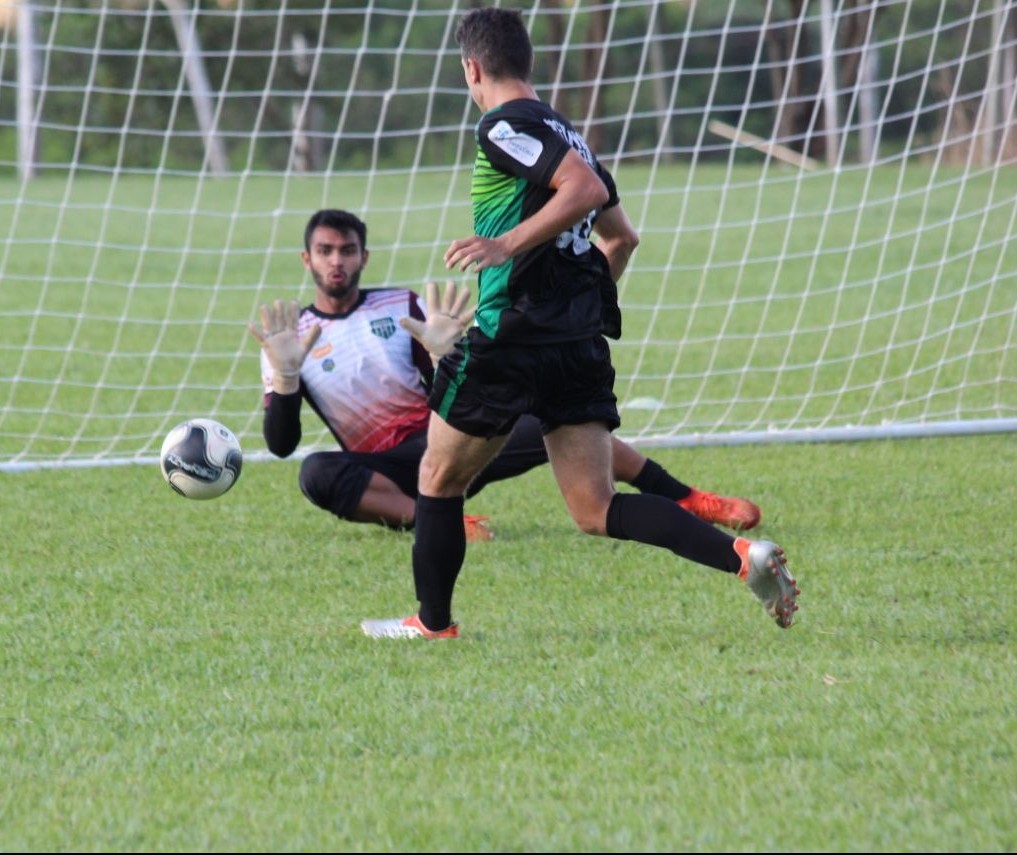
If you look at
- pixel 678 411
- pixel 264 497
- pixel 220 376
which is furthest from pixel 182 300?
pixel 264 497

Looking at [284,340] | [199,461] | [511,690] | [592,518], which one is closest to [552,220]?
[592,518]

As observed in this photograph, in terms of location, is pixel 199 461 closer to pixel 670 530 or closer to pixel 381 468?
pixel 381 468

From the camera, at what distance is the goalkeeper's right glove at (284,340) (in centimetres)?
588

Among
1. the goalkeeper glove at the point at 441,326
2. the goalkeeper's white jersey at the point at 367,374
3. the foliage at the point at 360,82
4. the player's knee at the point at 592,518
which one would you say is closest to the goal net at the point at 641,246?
the foliage at the point at 360,82

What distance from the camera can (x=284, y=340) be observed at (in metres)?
5.89

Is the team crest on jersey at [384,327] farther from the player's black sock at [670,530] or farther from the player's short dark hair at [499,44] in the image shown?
the player's short dark hair at [499,44]

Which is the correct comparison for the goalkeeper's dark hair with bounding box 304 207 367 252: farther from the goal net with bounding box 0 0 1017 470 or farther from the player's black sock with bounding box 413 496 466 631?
the goal net with bounding box 0 0 1017 470

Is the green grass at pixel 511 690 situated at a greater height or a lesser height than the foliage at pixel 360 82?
greater

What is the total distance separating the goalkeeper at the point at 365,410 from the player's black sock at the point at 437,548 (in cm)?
143

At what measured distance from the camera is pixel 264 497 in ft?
23.6

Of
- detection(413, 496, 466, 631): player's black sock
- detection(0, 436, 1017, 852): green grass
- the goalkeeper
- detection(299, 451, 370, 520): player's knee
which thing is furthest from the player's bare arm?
detection(299, 451, 370, 520): player's knee

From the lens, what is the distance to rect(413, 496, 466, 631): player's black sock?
468 centimetres

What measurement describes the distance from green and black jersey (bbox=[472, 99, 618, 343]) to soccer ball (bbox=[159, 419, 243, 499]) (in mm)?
1587

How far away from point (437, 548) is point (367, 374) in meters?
1.92
